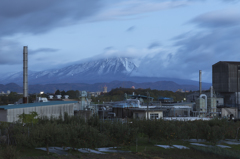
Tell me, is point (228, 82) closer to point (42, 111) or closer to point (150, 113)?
point (150, 113)

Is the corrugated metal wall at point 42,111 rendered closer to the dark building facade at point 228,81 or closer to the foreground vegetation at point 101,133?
the foreground vegetation at point 101,133

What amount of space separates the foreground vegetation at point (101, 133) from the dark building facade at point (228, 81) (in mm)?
56509

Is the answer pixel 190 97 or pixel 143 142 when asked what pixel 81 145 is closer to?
pixel 143 142

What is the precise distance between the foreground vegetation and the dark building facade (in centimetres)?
5651

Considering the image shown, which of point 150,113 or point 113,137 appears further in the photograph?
point 150,113

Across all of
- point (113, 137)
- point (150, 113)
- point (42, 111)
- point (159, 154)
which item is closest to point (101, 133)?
point (113, 137)

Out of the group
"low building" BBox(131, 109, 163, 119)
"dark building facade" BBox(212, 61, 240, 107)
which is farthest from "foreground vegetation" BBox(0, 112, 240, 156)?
"dark building facade" BBox(212, 61, 240, 107)

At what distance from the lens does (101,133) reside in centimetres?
2281

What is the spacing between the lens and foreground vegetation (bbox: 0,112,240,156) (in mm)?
20516

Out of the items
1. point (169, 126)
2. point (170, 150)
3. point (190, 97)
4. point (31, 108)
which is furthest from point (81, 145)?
point (190, 97)

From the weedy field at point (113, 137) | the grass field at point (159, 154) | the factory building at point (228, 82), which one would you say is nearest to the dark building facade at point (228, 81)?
the factory building at point (228, 82)

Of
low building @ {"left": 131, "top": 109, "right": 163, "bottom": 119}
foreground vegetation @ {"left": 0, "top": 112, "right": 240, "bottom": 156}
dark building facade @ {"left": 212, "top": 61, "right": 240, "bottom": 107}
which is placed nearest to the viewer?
foreground vegetation @ {"left": 0, "top": 112, "right": 240, "bottom": 156}

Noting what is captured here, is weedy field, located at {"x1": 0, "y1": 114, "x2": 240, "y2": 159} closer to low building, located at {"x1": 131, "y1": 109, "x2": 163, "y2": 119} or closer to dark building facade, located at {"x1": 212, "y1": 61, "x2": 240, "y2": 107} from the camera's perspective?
low building, located at {"x1": 131, "y1": 109, "x2": 163, "y2": 119}

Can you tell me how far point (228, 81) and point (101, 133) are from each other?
2638 inches
